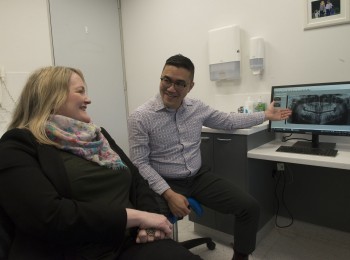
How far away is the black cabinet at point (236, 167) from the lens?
73.0 inches

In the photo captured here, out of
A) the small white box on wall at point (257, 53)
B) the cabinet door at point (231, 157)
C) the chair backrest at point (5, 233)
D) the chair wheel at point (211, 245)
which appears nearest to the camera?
the chair backrest at point (5, 233)

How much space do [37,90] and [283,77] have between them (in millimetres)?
1800

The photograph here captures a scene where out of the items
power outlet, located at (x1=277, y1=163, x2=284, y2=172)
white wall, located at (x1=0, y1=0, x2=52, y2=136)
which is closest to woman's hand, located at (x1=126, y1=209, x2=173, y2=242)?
power outlet, located at (x1=277, y1=163, x2=284, y2=172)

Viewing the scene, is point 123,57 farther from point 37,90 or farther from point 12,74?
point 37,90

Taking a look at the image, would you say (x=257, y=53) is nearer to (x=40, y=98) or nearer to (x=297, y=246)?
(x=297, y=246)

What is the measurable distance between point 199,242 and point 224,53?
5.01 ft

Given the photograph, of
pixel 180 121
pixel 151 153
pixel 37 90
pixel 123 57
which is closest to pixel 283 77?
pixel 180 121

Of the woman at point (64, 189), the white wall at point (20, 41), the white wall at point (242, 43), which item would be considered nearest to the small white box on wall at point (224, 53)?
the white wall at point (242, 43)

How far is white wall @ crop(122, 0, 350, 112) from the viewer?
199 centimetres

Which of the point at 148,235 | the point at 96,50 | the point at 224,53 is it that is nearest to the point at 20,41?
the point at 96,50

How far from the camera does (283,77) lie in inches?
85.0

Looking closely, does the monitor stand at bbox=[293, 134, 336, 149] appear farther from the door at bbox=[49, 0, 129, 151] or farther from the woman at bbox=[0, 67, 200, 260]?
the door at bbox=[49, 0, 129, 151]

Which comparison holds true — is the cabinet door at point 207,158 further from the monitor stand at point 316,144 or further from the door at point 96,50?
the door at point 96,50

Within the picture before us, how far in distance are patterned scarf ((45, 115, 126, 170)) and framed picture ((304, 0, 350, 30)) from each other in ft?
5.72
